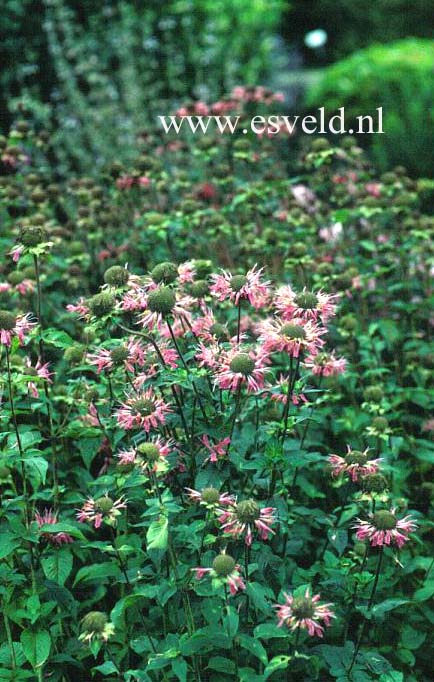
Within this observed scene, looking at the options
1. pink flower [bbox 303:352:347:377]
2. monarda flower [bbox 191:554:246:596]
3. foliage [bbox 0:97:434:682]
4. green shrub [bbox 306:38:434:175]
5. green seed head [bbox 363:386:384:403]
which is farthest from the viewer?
green shrub [bbox 306:38:434:175]

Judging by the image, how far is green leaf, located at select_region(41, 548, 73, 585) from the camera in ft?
6.91

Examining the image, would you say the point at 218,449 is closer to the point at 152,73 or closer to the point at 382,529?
the point at 382,529

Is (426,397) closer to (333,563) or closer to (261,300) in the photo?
(333,563)

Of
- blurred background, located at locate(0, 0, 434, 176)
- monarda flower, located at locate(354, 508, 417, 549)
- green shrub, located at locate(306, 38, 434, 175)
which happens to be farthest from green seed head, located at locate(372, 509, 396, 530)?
green shrub, located at locate(306, 38, 434, 175)

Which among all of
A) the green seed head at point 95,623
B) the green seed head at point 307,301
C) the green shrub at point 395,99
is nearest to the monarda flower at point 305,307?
the green seed head at point 307,301

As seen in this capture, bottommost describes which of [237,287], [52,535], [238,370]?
[52,535]

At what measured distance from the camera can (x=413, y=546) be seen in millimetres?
2641

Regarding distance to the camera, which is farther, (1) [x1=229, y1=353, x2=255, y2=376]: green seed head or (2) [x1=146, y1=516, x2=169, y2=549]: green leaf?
(1) [x1=229, y1=353, x2=255, y2=376]: green seed head

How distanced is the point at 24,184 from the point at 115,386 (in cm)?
166

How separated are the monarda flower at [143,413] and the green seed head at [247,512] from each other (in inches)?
10.7

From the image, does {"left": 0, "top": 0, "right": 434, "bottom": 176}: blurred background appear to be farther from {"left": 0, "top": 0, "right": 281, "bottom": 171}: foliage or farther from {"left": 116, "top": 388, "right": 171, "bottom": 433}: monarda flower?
{"left": 116, "top": 388, "right": 171, "bottom": 433}: monarda flower

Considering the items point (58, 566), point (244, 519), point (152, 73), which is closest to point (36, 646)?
point (58, 566)

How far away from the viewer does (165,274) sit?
6.32 feet

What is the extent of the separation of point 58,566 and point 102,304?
65 cm
